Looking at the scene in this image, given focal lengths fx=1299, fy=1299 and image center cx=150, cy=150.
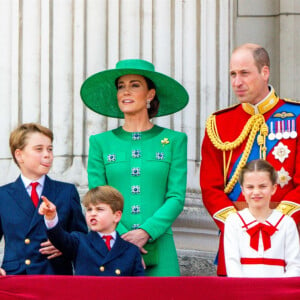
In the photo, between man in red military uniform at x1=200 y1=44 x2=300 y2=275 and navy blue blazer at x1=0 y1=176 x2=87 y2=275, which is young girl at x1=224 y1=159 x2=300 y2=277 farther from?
navy blue blazer at x1=0 y1=176 x2=87 y2=275

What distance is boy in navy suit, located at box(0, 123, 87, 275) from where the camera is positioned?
657 centimetres

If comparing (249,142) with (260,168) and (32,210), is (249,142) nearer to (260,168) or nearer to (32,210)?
(260,168)

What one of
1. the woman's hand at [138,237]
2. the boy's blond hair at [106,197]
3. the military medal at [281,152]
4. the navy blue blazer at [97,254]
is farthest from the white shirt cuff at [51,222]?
the military medal at [281,152]

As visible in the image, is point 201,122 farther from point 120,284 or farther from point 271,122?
point 120,284

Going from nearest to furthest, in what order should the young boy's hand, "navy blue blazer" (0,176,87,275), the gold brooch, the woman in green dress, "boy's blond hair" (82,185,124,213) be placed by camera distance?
the young boy's hand, "boy's blond hair" (82,185,124,213), "navy blue blazer" (0,176,87,275), the woman in green dress, the gold brooch

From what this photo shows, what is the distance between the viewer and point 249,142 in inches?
268

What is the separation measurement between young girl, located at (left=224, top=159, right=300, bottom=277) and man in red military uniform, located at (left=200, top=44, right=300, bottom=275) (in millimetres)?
253

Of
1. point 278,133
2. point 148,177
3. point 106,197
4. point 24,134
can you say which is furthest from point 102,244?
point 278,133

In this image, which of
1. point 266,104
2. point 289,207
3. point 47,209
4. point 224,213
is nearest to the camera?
point 47,209

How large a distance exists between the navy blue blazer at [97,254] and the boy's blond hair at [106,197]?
6.2 inches

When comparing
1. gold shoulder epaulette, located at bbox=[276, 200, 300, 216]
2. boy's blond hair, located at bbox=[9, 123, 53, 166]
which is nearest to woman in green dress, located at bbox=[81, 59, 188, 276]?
boy's blond hair, located at bbox=[9, 123, 53, 166]

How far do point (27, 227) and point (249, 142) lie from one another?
4.08ft

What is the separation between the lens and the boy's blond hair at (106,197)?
21.2 feet

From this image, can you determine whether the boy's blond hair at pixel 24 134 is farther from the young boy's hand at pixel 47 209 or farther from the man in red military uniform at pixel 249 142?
the man in red military uniform at pixel 249 142
